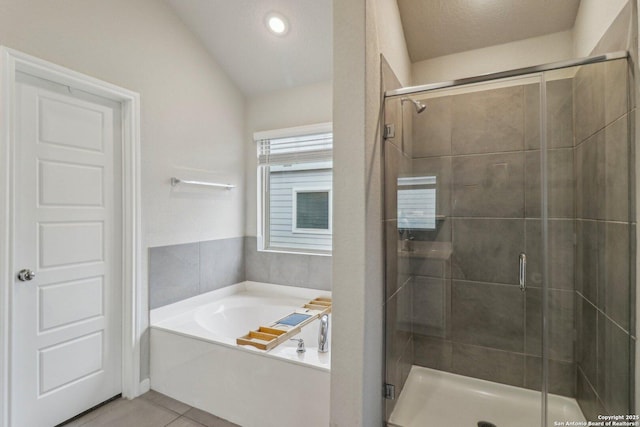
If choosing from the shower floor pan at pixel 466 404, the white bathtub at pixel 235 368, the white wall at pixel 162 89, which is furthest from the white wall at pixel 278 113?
the shower floor pan at pixel 466 404

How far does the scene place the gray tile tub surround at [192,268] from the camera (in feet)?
8.00

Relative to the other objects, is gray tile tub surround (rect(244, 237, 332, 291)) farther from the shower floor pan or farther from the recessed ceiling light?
the recessed ceiling light

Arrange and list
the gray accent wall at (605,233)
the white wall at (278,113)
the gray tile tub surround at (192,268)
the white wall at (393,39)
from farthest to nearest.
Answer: the white wall at (278,113)
the gray tile tub surround at (192,268)
the white wall at (393,39)
the gray accent wall at (605,233)

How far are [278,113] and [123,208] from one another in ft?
5.14

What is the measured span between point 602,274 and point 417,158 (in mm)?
1055

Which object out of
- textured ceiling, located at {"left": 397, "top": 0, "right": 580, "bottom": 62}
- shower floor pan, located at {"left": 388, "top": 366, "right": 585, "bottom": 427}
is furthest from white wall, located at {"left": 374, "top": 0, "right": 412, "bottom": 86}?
shower floor pan, located at {"left": 388, "top": 366, "right": 585, "bottom": 427}

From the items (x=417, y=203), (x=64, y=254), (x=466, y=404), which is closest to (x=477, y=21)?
(x=417, y=203)

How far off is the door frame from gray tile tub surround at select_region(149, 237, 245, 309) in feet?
0.38

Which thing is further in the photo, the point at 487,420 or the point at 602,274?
the point at 487,420

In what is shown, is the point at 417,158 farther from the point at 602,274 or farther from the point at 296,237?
the point at 296,237

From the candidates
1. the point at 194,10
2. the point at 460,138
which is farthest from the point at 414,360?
the point at 194,10

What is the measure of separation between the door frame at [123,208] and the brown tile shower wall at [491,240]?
72.8 inches

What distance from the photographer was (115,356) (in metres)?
2.25

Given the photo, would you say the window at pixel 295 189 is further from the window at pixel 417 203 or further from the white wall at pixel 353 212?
the white wall at pixel 353 212
